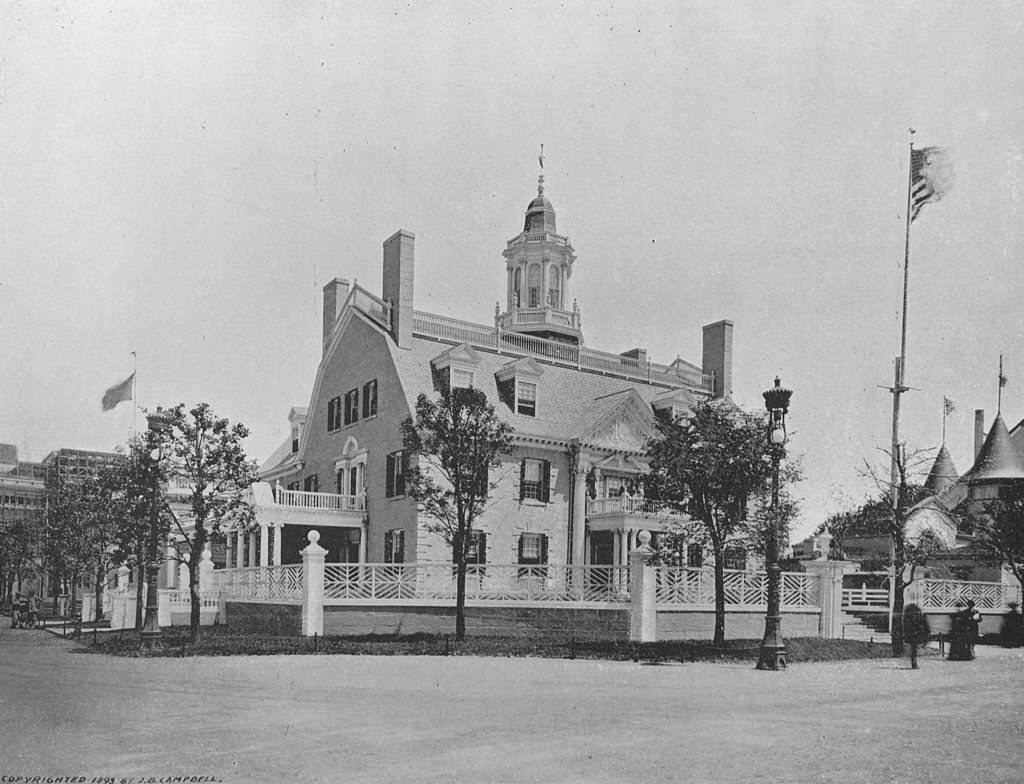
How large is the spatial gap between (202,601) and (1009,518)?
24461 millimetres

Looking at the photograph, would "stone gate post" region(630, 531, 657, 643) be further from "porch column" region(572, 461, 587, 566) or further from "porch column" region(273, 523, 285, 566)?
"porch column" region(273, 523, 285, 566)

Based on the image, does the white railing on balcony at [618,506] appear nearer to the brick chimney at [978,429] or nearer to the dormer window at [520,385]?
the dormer window at [520,385]

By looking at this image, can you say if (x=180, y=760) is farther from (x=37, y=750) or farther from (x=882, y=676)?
(x=882, y=676)

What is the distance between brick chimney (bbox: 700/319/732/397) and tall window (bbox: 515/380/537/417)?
972 cm

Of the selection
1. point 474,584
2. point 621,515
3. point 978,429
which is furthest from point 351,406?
point 978,429

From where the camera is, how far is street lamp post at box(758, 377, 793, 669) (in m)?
18.8

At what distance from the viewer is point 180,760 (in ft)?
29.7

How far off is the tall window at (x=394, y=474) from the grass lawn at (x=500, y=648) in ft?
26.8

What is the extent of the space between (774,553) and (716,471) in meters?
3.21

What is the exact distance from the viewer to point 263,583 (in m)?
27.7

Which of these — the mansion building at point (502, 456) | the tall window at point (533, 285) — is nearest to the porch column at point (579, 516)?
the mansion building at point (502, 456)

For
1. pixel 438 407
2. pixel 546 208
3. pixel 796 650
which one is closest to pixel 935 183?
pixel 796 650

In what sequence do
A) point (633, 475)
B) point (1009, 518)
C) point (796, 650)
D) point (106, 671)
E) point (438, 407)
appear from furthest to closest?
point (633, 475), point (1009, 518), point (438, 407), point (796, 650), point (106, 671)

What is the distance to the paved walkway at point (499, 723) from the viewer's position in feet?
29.2
